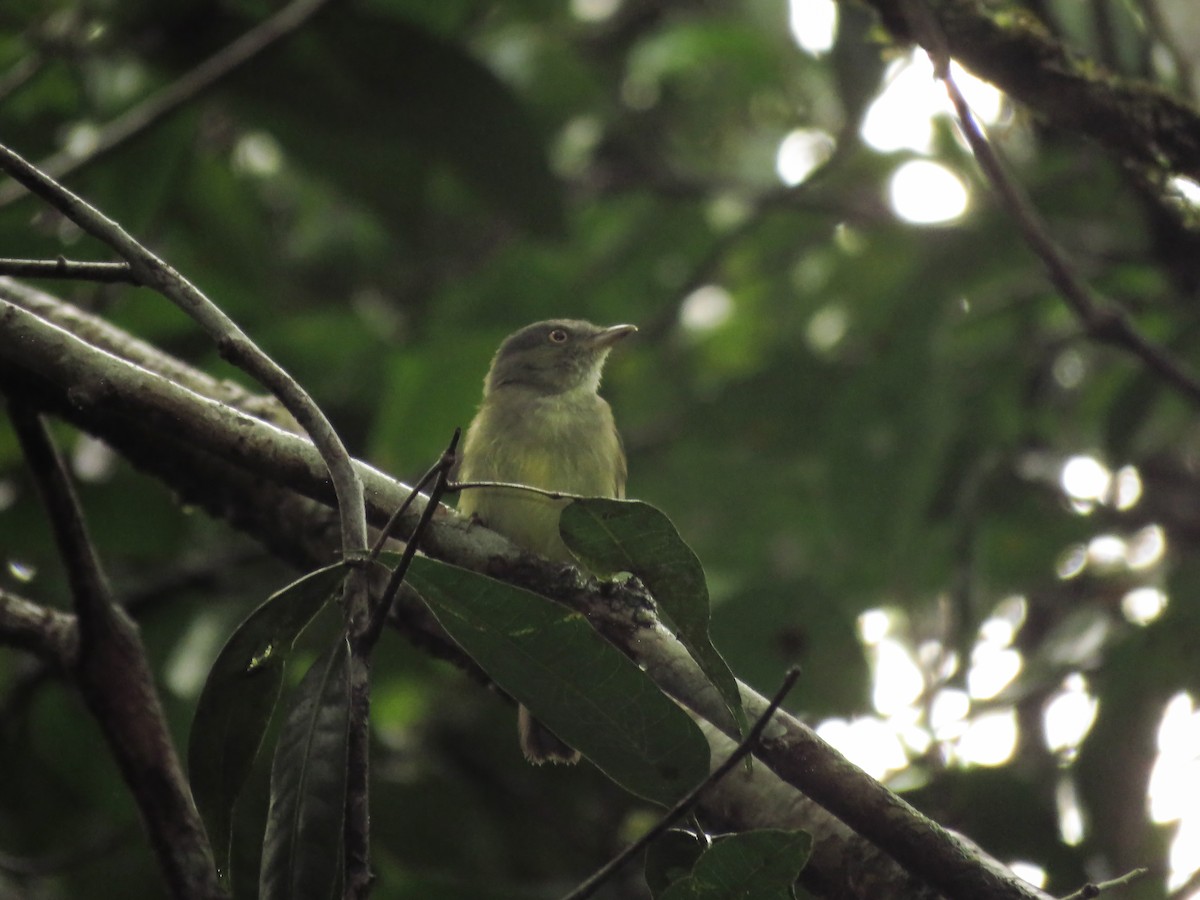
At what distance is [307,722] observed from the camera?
200cm

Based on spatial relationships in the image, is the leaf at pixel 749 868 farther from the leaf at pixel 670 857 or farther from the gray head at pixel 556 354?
the gray head at pixel 556 354

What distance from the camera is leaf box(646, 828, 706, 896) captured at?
2189 mm

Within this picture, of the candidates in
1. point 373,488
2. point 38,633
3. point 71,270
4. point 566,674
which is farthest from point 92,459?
point 566,674

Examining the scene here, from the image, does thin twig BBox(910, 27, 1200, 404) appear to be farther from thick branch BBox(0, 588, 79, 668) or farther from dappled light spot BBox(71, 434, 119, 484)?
dappled light spot BBox(71, 434, 119, 484)

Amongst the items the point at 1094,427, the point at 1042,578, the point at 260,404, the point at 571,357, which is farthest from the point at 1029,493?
the point at 260,404

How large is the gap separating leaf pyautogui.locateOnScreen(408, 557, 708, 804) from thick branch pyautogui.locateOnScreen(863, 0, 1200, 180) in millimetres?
1828

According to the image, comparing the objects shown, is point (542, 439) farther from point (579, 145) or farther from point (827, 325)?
point (827, 325)

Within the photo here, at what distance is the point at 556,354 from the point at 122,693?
2569mm

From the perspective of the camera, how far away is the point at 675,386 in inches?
289

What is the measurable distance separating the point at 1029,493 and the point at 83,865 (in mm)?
3725

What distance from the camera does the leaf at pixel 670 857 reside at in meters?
2.19

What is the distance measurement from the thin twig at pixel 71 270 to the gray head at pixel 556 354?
320cm

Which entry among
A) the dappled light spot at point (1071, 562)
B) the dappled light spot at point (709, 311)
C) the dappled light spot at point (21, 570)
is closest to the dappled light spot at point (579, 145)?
the dappled light spot at point (709, 311)

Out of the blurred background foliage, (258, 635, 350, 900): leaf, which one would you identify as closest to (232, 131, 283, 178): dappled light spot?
the blurred background foliage
